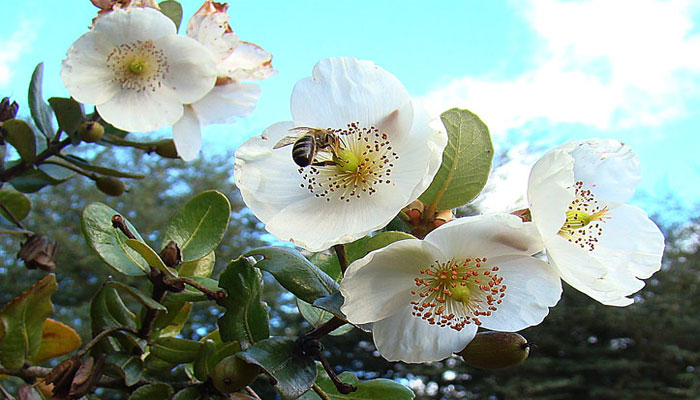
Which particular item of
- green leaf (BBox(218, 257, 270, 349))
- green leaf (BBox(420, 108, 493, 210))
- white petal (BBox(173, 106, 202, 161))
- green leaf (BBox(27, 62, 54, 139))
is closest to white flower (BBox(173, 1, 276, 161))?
white petal (BBox(173, 106, 202, 161))

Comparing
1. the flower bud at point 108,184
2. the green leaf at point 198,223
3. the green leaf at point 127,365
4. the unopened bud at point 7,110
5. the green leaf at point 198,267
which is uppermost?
the unopened bud at point 7,110

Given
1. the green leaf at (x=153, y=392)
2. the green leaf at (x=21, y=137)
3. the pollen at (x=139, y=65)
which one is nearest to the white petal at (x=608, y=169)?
the green leaf at (x=153, y=392)

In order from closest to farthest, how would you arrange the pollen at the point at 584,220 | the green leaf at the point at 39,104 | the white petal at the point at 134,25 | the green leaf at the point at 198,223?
the pollen at the point at 584,220 < the green leaf at the point at 198,223 < the white petal at the point at 134,25 < the green leaf at the point at 39,104

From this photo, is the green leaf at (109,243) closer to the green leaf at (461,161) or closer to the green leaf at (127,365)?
the green leaf at (127,365)

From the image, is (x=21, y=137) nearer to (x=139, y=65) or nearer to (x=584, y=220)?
(x=139, y=65)

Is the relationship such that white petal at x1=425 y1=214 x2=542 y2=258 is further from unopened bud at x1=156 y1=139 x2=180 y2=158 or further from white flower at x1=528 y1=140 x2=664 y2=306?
unopened bud at x1=156 y1=139 x2=180 y2=158

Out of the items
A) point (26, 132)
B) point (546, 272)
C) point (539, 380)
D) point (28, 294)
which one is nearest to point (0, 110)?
point (26, 132)

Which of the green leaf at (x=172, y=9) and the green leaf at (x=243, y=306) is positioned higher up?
the green leaf at (x=172, y=9)

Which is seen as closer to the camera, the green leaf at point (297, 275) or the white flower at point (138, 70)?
the green leaf at point (297, 275)

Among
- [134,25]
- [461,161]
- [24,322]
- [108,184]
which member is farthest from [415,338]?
[108,184]
